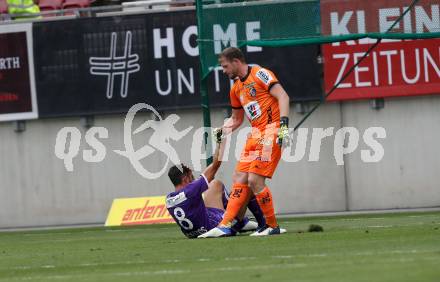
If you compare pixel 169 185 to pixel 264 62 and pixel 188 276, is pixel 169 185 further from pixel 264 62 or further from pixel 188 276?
pixel 188 276

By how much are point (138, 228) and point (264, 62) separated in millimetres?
4444

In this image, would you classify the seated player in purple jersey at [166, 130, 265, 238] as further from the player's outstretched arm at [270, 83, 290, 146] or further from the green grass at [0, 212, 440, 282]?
the player's outstretched arm at [270, 83, 290, 146]

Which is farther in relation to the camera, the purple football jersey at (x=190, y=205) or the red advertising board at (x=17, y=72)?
the red advertising board at (x=17, y=72)

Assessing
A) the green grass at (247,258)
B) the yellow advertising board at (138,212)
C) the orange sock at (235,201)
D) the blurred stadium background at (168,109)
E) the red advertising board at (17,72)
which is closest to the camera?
the green grass at (247,258)

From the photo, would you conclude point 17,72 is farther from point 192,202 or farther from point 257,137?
point 257,137

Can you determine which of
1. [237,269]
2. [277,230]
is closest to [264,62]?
[277,230]

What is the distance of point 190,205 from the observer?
1420 cm

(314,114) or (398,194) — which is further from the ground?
(314,114)

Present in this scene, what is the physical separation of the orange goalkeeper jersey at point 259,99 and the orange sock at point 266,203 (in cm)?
72

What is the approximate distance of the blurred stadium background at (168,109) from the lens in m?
22.1

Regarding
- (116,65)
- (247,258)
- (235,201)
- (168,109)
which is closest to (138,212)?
(168,109)

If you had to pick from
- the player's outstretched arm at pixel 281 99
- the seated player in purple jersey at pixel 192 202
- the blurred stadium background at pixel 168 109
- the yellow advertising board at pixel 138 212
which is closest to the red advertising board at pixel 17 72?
the blurred stadium background at pixel 168 109

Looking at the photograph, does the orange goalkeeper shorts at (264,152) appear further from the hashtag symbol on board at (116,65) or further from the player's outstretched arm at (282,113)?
the hashtag symbol on board at (116,65)

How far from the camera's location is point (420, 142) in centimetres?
2209
